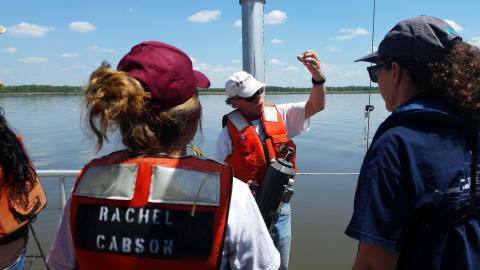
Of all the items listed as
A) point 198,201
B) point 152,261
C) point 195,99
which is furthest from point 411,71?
point 152,261

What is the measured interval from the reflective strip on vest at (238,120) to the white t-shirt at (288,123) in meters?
0.08

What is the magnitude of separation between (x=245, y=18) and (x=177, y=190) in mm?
1723

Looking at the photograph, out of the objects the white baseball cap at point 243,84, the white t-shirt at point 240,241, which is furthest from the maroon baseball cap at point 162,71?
the white baseball cap at point 243,84

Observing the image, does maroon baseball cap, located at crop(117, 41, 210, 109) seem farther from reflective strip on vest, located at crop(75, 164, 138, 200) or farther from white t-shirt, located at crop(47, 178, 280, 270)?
white t-shirt, located at crop(47, 178, 280, 270)

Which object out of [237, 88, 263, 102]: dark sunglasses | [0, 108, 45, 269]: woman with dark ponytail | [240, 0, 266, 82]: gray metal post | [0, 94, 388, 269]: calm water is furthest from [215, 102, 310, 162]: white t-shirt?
[0, 108, 45, 269]: woman with dark ponytail

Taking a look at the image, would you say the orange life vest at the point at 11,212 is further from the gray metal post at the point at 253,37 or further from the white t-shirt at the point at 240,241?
the gray metal post at the point at 253,37

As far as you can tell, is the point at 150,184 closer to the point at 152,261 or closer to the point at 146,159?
the point at 146,159

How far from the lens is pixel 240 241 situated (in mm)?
1200

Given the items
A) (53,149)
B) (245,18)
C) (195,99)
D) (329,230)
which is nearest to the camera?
(195,99)

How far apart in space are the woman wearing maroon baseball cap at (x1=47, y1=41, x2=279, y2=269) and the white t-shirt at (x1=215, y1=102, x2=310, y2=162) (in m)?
1.47

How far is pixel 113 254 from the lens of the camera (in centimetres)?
117

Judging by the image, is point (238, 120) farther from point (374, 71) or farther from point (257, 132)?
point (374, 71)

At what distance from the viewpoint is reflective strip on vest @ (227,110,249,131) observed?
8.71 feet

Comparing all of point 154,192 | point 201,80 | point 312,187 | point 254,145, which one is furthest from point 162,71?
point 312,187
